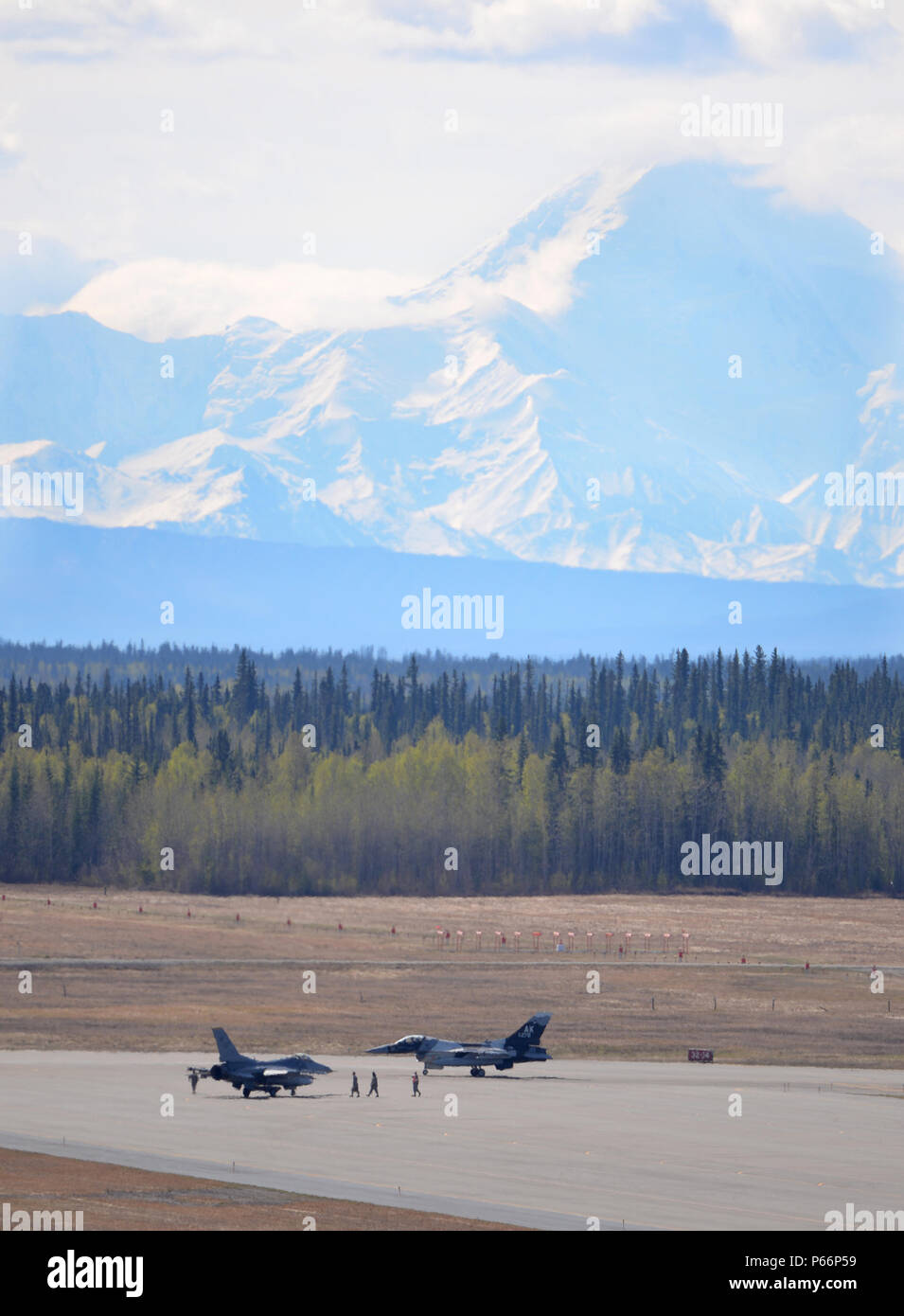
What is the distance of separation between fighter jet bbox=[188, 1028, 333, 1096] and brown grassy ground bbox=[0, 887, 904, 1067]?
1288 centimetres

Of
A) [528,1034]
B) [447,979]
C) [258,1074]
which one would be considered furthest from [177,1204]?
[447,979]

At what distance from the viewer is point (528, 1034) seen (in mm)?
88250

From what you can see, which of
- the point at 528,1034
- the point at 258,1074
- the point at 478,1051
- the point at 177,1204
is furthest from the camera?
the point at 528,1034

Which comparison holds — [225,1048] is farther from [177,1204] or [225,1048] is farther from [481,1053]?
[177,1204]

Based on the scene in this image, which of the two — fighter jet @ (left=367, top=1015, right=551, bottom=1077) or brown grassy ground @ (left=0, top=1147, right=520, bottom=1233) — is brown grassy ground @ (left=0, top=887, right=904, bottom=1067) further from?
brown grassy ground @ (left=0, top=1147, right=520, bottom=1233)

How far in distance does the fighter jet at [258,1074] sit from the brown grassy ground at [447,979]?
42.3ft

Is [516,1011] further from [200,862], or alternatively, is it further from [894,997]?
[200,862]

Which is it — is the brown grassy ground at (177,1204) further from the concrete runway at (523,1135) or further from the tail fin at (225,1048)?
the tail fin at (225,1048)

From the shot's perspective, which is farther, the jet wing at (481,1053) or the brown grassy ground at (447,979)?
the brown grassy ground at (447,979)

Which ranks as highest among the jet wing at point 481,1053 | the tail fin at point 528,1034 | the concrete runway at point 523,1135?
the tail fin at point 528,1034

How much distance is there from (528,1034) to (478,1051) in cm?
259

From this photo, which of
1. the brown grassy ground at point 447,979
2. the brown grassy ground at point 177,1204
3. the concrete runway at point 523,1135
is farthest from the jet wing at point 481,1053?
the brown grassy ground at point 177,1204

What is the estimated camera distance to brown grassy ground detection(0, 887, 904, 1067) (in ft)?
324

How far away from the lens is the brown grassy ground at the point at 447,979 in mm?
98750
